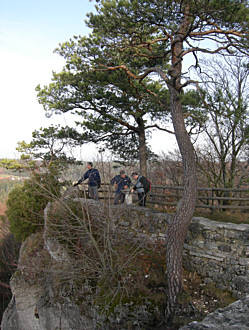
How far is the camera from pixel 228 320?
145 cm

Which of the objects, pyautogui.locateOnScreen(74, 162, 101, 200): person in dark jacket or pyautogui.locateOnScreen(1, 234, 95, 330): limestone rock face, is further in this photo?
pyautogui.locateOnScreen(74, 162, 101, 200): person in dark jacket

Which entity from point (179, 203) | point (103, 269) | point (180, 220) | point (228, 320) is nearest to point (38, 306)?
point (103, 269)

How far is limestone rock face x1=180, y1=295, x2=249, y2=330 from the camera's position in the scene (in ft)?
4.43

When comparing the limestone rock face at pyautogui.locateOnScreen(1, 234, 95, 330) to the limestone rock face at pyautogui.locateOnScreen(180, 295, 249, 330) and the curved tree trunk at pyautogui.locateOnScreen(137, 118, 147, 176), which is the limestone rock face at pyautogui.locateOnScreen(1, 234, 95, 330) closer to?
the curved tree trunk at pyautogui.locateOnScreen(137, 118, 147, 176)

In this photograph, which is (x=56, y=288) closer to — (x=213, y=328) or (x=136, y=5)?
(x=213, y=328)

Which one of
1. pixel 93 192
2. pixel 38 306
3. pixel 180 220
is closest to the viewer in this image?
pixel 180 220

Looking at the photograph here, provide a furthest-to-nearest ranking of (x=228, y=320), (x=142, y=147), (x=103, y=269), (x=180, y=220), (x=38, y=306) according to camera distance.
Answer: (x=142, y=147) < (x=38, y=306) < (x=103, y=269) < (x=180, y=220) < (x=228, y=320)

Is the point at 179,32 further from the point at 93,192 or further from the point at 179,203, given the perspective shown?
the point at 93,192

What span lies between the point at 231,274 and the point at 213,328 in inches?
211

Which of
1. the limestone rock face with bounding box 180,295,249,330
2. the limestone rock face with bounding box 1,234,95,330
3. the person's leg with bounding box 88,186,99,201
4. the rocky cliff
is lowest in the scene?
the limestone rock face with bounding box 1,234,95,330

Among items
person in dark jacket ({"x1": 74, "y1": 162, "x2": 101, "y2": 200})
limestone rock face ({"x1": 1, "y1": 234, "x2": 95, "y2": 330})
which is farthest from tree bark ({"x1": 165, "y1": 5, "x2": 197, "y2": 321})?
person in dark jacket ({"x1": 74, "y1": 162, "x2": 101, "y2": 200})

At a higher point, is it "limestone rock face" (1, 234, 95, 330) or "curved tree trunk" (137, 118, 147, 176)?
"curved tree trunk" (137, 118, 147, 176)

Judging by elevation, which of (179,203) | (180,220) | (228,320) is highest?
(179,203)

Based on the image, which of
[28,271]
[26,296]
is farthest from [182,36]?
[26,296]
